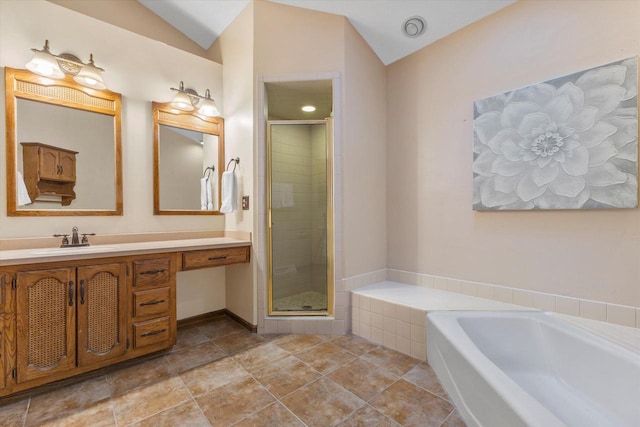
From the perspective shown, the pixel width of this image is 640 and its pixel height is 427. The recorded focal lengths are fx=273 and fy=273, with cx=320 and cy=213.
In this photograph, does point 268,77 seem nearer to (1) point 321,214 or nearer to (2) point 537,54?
(1) point 321,214

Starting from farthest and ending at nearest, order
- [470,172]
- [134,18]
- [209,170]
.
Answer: [209,170], [134,18], [470,172]

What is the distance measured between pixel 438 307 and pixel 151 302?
6.76 ft

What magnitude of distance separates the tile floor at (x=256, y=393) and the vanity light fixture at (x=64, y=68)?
209 centimetres

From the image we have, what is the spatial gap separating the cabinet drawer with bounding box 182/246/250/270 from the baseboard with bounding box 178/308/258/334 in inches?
24.0

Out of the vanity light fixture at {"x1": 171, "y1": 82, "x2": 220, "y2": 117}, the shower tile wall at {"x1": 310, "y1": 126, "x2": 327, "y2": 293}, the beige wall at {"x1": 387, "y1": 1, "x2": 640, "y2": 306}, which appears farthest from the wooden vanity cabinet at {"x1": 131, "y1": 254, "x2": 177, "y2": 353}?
the beige wall at {"x1": 387, "y1": 1, "x2": 640, "y2": 306}

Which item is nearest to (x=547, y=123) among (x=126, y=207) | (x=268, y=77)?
(x=268, y=77)

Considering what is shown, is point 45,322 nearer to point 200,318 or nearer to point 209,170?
point 200,318

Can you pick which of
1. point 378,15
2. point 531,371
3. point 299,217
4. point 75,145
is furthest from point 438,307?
point 75,145

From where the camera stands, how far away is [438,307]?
6.50ft

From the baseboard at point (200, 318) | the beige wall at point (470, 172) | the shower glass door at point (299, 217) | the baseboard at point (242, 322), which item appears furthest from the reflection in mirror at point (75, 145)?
the beige wall at point (470, 172)

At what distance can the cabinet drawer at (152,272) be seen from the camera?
190cm

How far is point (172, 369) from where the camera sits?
1.85 meters

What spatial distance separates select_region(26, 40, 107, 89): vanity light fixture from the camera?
73.2 inches

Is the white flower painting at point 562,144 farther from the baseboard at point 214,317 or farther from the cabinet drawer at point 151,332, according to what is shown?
the cabinet drawer at point 151,332
